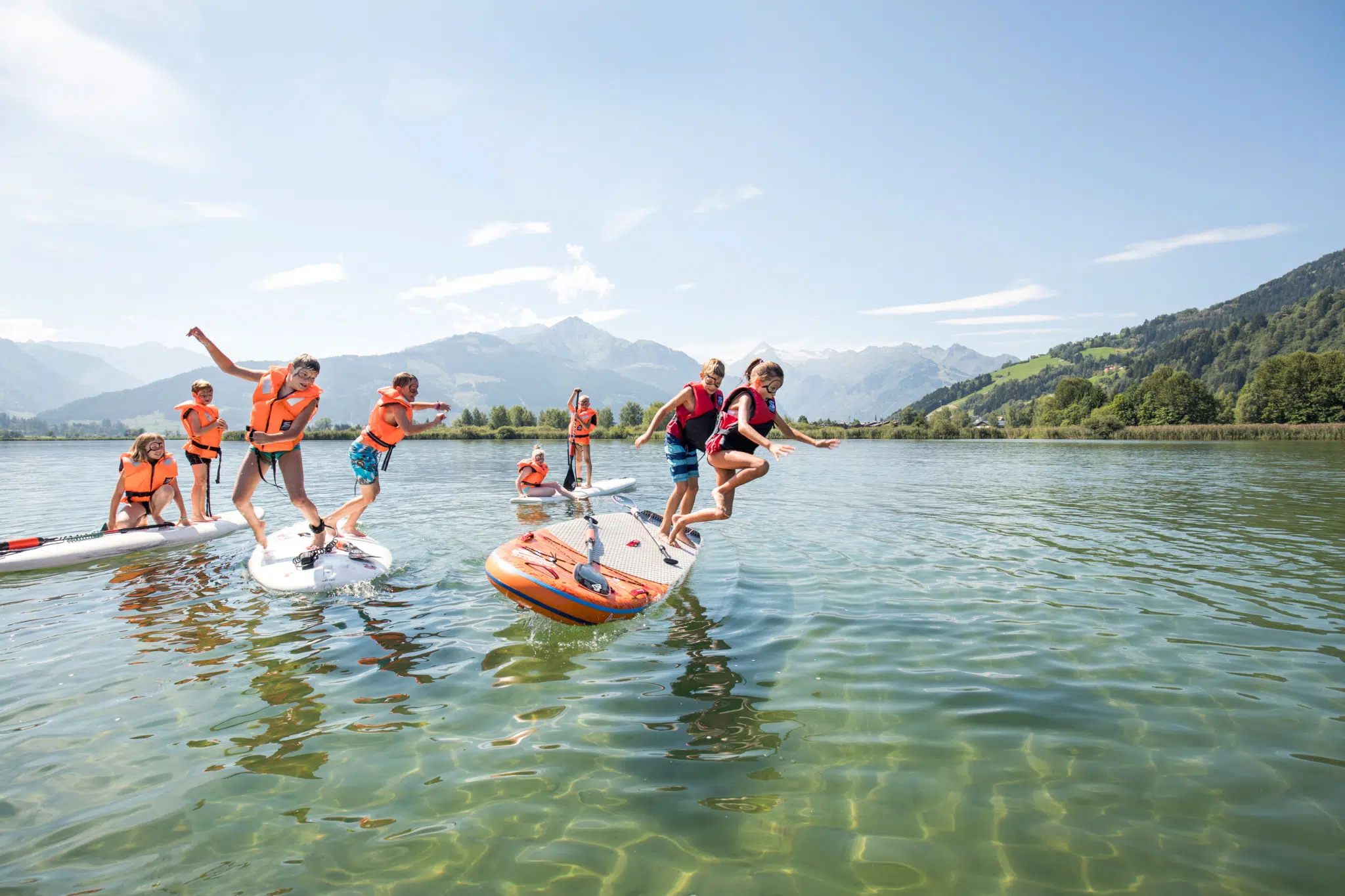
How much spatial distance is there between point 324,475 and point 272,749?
32538 millimetres

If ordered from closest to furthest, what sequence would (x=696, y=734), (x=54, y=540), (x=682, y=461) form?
(x=696, y=734), (x=682, y=461), (x=54, y=540)

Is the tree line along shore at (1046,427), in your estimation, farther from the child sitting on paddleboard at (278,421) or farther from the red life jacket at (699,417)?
the child sitting on paddleboard at (278,421)

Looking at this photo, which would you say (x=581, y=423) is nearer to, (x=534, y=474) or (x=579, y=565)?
(x=534, y=474)

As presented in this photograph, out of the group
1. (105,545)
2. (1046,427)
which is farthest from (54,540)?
(1046,427)

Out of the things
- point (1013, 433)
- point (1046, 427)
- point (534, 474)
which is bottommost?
point (534, 474)

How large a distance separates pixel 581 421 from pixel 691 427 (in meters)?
11.9

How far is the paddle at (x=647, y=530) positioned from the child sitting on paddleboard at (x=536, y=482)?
9224 mm

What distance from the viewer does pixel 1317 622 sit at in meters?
8.22

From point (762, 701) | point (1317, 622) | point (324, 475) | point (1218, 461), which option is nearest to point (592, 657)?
point (762, 701)

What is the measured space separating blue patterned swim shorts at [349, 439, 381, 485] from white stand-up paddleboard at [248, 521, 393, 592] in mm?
1102

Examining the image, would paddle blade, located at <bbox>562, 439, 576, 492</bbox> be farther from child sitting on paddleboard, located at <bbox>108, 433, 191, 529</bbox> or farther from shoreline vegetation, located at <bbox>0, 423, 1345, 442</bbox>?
shoreline vegetation, located at <bbox>0, 423, 1345, 442</bbox>

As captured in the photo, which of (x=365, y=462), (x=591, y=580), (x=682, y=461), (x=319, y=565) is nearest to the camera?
(x=591, y=580)

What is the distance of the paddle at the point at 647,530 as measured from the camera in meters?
10.5

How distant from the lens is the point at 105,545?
12.3m
